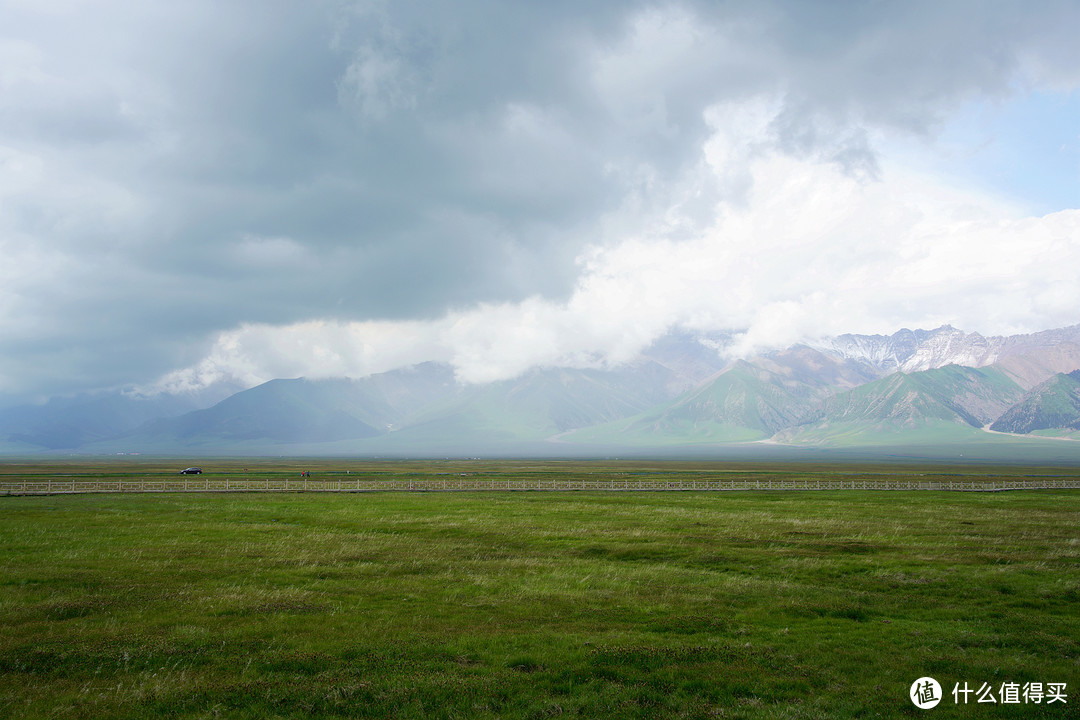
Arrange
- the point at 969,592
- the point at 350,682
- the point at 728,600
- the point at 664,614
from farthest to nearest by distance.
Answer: the point at 969,592, the point at 728,600, the point at 664,614, the point at 350,682

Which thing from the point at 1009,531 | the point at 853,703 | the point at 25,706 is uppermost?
the point at 25,706

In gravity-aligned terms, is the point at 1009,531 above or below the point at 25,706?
below

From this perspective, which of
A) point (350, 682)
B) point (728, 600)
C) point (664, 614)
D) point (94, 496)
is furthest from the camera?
point (94, 496)

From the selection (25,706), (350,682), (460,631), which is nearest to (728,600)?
(460,631)

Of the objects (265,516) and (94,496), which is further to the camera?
(94,496)

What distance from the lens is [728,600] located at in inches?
898

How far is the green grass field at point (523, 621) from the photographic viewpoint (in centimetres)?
1362

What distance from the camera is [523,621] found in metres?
19.7

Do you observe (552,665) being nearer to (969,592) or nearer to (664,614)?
(664,614)

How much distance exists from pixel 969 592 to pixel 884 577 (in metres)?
3.44

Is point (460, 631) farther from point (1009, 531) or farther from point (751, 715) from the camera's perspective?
point (1009, 531)

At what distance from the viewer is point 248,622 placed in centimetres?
1898

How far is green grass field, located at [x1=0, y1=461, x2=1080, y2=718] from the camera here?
1362 cm

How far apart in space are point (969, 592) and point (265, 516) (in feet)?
160
